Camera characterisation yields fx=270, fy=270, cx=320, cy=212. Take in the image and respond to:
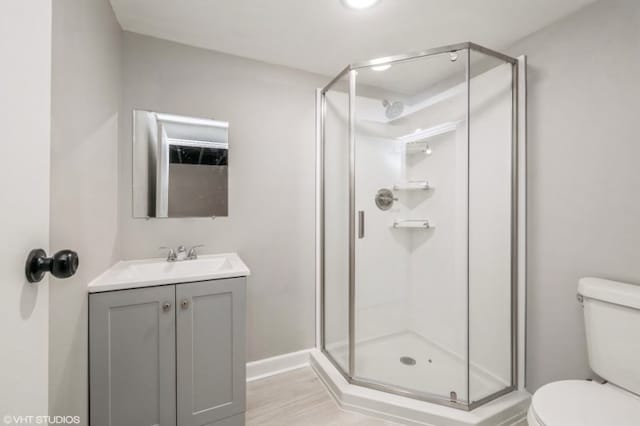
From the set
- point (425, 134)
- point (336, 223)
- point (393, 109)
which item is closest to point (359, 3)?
point (393, 109)

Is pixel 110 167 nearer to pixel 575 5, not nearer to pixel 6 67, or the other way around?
pixel 6 67

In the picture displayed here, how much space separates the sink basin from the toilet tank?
1.77 metres

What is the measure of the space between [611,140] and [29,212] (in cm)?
225

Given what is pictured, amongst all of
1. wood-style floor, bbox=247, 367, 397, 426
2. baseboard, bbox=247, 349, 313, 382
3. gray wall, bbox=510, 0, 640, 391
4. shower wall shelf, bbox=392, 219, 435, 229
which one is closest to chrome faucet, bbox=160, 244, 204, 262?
baseboard, bbox=247, 349, 313, 382

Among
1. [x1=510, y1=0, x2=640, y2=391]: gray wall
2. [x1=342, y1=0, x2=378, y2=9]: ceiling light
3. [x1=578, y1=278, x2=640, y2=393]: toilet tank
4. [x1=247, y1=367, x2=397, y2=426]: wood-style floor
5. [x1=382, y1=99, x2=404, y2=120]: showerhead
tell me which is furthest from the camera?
[x1=382, y1=99, x2=404, y2=120]: showerhead

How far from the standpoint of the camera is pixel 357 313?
80.0 inches

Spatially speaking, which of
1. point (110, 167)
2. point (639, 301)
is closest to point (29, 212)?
point (110, 167)

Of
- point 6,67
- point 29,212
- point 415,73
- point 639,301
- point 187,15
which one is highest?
point 187,15

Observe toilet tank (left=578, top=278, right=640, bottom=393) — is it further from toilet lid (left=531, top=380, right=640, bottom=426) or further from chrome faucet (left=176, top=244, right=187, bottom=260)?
chrome faucet (left=176, top=244, right=187, bottom=260)

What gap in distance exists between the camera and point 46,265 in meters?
0.53

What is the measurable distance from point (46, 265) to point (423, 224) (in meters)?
2.24

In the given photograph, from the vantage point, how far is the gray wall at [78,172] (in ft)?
3.06

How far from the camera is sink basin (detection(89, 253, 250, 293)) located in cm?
127

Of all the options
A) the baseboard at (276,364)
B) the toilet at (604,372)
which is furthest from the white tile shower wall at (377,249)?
the toilet at (604,372)
